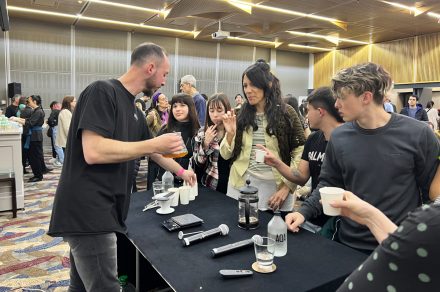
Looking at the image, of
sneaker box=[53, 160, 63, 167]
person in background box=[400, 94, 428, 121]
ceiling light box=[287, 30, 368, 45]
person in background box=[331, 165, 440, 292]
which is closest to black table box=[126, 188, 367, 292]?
person in background box=[331, 165, 440, 292]

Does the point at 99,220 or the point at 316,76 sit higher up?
the point at 316,76

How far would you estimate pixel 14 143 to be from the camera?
181 inches

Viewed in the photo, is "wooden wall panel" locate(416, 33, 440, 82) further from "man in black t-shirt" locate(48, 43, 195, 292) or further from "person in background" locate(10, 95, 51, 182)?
"man in black t-shirt" locate(48, 43, 195, 292)

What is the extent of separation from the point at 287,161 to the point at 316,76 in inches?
496

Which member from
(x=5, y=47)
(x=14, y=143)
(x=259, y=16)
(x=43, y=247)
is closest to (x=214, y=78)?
(x=259, y=16)

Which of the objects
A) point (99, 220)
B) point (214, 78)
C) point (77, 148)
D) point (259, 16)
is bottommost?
point (99, 220)

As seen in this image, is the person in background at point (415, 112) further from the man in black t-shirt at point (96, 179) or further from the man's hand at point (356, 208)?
the man in black t-shirt at point (96, 179)

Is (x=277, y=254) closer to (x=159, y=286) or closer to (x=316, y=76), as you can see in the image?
(x=159, y=286)

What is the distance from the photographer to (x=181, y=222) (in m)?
1.80

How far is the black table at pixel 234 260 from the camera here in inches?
48.8

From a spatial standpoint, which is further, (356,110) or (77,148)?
(356,110)

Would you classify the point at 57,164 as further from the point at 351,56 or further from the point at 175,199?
the point at 351,56

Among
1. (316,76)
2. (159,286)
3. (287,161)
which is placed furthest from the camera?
(316,76)

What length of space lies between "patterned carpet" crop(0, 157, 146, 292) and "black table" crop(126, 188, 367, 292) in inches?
58.1
